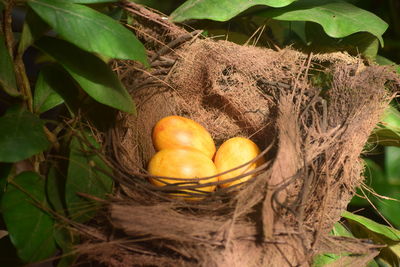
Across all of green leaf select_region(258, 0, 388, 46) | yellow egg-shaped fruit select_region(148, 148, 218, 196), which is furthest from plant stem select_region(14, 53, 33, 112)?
green leaf select_region(258, 0, 388, 46)

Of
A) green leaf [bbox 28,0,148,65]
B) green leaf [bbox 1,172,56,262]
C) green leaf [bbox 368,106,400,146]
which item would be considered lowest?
green leaf [bbox 1,172,56,262]

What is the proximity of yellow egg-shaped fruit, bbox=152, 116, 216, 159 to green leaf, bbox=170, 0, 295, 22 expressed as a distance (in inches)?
8.0

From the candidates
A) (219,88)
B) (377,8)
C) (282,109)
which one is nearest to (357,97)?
(282,109)

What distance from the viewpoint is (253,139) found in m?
0.86

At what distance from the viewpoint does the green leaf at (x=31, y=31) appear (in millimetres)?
608

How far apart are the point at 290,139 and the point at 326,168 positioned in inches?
2.7

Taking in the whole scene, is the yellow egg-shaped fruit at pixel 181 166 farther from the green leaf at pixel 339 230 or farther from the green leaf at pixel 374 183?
the green leaf at pixel 374 183

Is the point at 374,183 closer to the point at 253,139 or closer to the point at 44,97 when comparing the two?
the point at 253,139

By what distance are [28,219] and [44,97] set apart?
0.70ft

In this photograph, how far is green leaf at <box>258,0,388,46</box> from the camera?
2.60 ft

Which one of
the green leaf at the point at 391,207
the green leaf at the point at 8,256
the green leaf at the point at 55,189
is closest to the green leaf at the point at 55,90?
the green leaf at the point at 55,189

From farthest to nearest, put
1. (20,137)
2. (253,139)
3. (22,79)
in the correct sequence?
(253,139)
(22,79)
(20,137)

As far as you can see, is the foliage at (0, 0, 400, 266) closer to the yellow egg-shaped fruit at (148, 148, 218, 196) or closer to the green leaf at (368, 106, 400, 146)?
the yellow egg-shaped fruit at (148, 148, 218, 196)

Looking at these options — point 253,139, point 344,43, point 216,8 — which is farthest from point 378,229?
point 216,8
